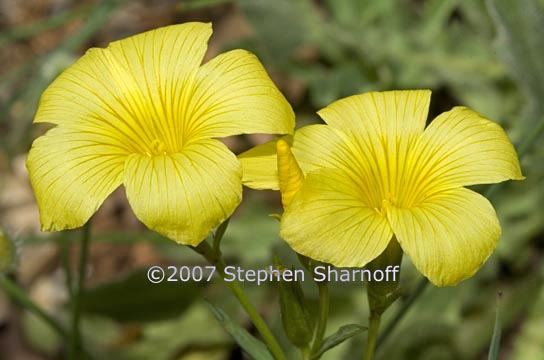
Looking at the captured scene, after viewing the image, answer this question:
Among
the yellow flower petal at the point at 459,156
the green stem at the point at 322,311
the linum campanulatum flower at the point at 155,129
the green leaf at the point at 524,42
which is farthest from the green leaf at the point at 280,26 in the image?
the green stem at the point at 322,311

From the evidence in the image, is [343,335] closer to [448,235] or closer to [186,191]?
[448,235]

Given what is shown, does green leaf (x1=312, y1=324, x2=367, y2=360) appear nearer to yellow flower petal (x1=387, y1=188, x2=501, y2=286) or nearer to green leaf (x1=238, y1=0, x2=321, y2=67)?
yellow flower petal (x1=387, y1=188, x2=501, y2=286)

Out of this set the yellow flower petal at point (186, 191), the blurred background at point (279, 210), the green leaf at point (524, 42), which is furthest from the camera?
the blurred background at point (279, 210)

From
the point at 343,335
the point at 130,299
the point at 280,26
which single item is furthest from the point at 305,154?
the point at 280,26

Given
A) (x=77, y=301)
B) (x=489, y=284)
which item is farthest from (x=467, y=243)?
(x=489, y=284)

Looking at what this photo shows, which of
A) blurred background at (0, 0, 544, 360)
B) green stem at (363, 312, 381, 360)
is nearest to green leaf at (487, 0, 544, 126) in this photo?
blurred background at (0, 0, 544, 360)

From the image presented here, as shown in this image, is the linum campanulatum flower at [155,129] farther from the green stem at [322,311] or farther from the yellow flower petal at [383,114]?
the green stem at [322,311]
